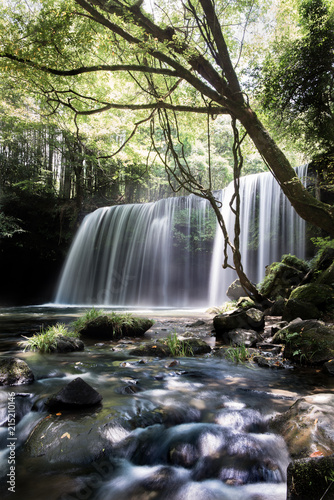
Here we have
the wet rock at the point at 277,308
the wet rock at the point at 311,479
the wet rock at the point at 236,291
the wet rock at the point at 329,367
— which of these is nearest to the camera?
the wet rock at the point at 311,479

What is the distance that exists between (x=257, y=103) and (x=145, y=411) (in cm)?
994

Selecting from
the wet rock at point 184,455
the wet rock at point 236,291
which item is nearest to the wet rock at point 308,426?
the wet rock at point 184,455

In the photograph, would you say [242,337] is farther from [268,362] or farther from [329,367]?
[329,367]

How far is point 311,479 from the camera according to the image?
1487 mm

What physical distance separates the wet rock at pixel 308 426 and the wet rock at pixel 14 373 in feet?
8.88

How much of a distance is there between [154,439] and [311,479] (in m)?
1.35

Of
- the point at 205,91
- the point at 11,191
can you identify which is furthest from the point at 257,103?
the point at 11,191

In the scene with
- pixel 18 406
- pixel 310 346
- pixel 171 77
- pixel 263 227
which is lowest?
pixel 18 406

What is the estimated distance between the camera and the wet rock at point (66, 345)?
199 inches

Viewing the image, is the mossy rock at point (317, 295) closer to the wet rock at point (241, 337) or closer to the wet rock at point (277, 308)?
the wet rock at point (277, 308)

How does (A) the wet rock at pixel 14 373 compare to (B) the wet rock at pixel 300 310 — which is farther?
(B) the wet rock at pixel 300 310

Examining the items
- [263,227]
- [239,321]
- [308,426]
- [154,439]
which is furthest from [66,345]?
[263,227]

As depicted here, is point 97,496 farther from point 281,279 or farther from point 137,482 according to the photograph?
point 281,279

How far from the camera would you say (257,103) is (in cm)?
974
